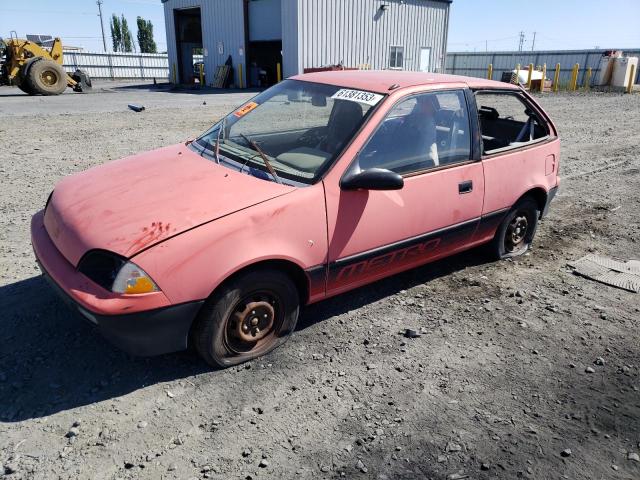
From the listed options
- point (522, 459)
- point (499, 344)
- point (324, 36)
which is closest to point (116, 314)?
point (522, 459)

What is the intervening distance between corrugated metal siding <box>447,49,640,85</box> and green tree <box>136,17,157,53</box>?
49607mm

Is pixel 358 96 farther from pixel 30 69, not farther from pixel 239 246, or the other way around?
pixel 30 69

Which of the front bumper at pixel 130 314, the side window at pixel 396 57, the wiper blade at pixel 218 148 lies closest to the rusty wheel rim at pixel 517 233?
the wiper blade at pixel 218 148

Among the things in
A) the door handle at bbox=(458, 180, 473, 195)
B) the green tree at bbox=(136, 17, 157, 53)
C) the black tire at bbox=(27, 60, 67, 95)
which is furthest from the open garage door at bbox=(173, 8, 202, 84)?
the green tree at bbox=(136, 17, 157, 53)

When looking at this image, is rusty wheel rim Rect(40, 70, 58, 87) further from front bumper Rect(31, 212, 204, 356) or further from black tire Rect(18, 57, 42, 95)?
front bumper Rect(31, 212, 204, 356)

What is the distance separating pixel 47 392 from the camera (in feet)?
8.99

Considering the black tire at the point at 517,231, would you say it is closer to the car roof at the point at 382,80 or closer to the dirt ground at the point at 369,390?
the dirt ground at the point at 369,390

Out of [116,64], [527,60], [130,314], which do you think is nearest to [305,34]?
[527,60]

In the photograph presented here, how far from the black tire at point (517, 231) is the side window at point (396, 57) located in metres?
23.4

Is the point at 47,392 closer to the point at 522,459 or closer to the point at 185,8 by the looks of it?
the point at 522,459

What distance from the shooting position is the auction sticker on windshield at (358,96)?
3.35 metres

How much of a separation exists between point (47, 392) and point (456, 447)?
7.48 ft

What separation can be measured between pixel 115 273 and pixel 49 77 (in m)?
19.9

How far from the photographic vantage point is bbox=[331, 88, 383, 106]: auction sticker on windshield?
11.0ft
